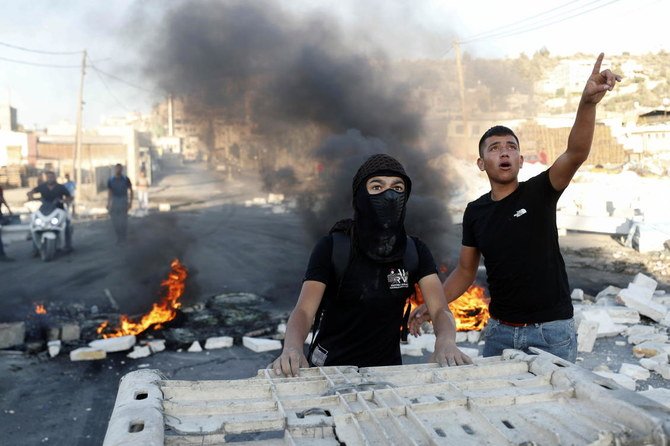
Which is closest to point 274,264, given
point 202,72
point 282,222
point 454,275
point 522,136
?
point 282,222

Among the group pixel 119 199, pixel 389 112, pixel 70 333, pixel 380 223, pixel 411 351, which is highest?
pixel 389 112

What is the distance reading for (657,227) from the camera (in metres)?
12.5

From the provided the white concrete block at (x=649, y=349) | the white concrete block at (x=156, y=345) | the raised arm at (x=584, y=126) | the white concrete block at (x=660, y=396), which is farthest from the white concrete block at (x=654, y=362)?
the white concrete block at (x=156, y=345)

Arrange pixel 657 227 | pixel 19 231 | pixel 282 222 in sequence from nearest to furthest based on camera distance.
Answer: pixel 657 227
pixel 19 231
pixel 282 222

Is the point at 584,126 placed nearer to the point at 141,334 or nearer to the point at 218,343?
the point at 218,343

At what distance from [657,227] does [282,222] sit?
10059 millimetres

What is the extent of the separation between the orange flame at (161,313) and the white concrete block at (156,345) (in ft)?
1.75

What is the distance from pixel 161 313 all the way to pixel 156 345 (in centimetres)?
115

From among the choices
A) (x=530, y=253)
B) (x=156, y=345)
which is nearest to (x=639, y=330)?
(x=530, y=253)

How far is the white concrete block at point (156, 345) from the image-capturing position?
6.38 m

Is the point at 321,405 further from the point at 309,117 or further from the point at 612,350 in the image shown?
the point at 309,117

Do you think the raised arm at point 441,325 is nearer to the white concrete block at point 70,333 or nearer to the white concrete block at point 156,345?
the white concrete block at point 156,345

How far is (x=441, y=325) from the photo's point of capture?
2480 millimetres

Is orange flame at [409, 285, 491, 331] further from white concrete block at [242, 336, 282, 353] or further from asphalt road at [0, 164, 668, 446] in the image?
white concrete block at [242, 336, 282, 353]
